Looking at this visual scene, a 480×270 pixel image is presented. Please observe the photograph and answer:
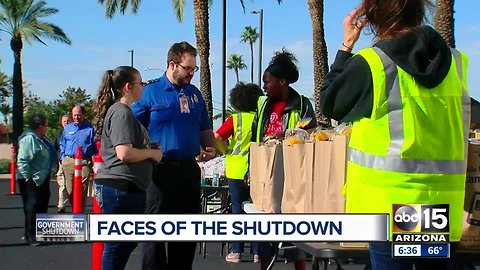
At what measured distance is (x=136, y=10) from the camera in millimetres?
29266

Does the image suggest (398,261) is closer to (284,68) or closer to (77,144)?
(284,68)

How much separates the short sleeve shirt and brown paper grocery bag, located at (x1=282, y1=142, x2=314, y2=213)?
1.08 metres

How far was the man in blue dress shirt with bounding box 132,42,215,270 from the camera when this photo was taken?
551cm

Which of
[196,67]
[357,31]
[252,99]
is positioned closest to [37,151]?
[252,99]

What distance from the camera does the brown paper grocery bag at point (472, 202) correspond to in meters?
3.27

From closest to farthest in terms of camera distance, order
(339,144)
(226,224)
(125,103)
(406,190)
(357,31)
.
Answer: (406,190)
(357,31)
(226,224)
(339,144)
(125,103)

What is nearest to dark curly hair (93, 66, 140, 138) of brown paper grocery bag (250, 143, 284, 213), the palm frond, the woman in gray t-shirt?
the woman in gray t-shirt

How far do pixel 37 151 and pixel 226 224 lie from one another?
6.80m

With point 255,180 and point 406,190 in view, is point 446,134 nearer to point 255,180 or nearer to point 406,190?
point 406,190

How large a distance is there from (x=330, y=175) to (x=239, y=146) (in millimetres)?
4184

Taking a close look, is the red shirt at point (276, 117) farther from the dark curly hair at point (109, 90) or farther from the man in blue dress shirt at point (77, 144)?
the man in blue dress shirt at point (77, 144)

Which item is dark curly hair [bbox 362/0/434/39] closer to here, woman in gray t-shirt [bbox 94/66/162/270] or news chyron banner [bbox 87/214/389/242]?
news chyron banner [bbox 87/214/389/242]

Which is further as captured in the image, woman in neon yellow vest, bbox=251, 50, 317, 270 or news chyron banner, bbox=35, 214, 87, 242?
woman in neon yellow vest, bbox=251, 50, 317, 270

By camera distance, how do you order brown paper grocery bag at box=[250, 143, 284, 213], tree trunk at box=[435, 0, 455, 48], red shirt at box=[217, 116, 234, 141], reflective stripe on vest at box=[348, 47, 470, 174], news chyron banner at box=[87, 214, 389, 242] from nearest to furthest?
reflective stripe on vest at box=[348, 47, 470, 174] → news chyron banner at box=[87, 214, 389, 242] → brown paper grocery bag at box=[250, 143, 284, 213] → red shirt at box=[217, 116, 234, 141] → tree trunk at box=[435, 0, 455, 48]
